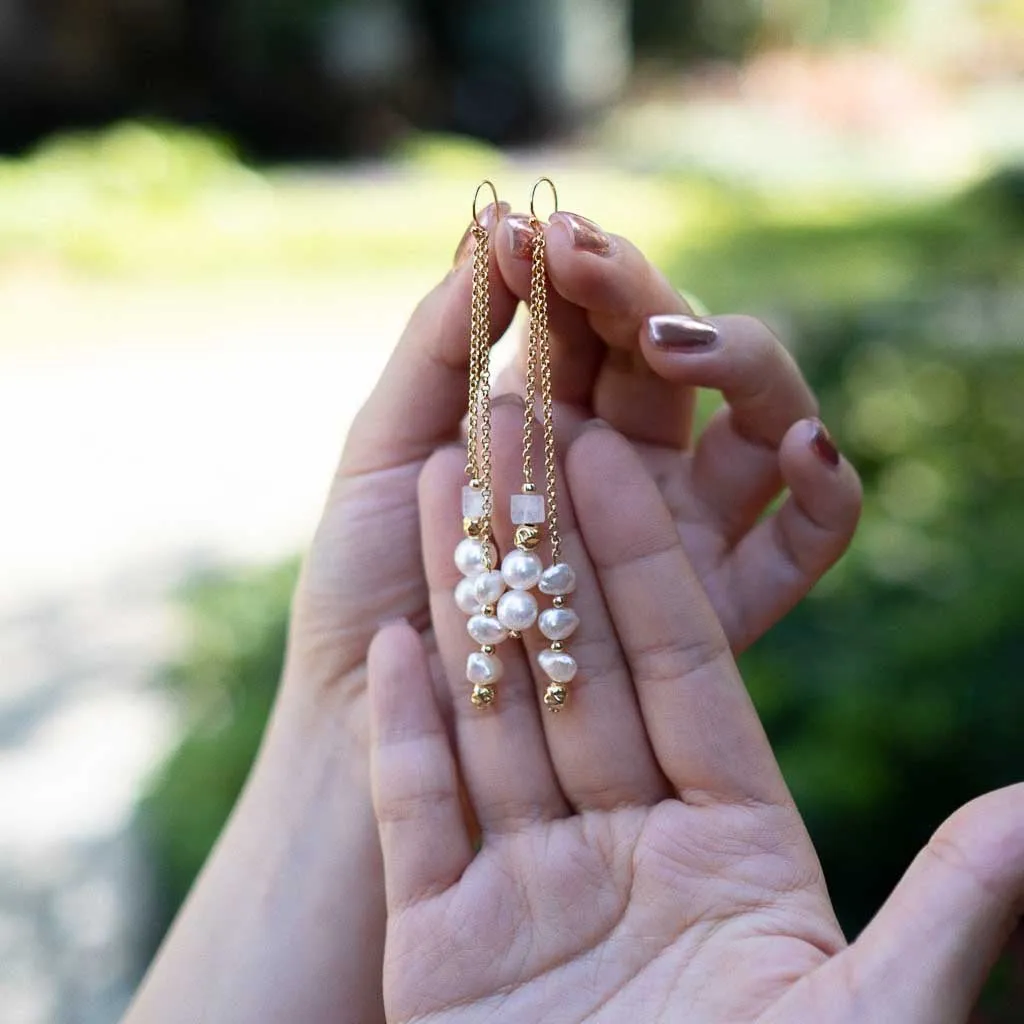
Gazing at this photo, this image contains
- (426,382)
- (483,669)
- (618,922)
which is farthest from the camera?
(426,382)

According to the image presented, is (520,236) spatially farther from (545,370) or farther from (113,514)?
(113,514)

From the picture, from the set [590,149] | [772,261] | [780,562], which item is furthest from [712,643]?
[590,149]

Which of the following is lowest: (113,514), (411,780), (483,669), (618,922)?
(113,514)

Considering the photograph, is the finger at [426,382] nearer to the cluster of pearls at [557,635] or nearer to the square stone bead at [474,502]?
the square stone bead at [474,502]

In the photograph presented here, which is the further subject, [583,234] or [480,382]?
[480,382]

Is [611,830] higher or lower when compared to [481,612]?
lower

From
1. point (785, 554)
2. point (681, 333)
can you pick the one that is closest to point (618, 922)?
point (785, 554)

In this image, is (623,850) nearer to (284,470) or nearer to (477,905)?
(477,905)
